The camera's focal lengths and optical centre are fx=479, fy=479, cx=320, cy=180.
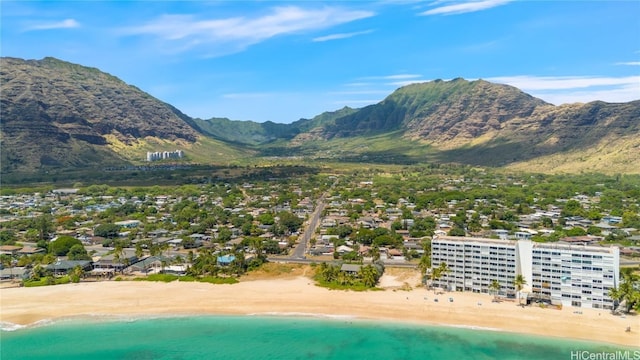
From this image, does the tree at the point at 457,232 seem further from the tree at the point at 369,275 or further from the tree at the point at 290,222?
the tree at the point at 290,222

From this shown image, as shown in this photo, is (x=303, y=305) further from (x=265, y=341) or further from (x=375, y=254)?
(x=375, y=254)

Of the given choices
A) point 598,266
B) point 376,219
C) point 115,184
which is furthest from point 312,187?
point 598,266

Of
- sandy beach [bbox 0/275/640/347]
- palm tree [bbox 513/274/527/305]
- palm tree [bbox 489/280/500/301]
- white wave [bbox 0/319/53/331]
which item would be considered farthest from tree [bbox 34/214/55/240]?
palm tree [bbox 513/274/527/305]

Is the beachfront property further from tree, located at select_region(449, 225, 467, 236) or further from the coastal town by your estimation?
tree, located at select_region(449, 225, 467, 236)

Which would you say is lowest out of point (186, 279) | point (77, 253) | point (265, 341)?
point (265, 341)

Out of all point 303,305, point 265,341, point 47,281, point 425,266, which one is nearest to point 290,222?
point 425,266

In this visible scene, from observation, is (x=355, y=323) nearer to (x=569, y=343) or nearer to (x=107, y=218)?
(x=569, y=343)

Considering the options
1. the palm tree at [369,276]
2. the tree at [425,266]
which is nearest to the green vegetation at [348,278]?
the palm tree at [369,276]
